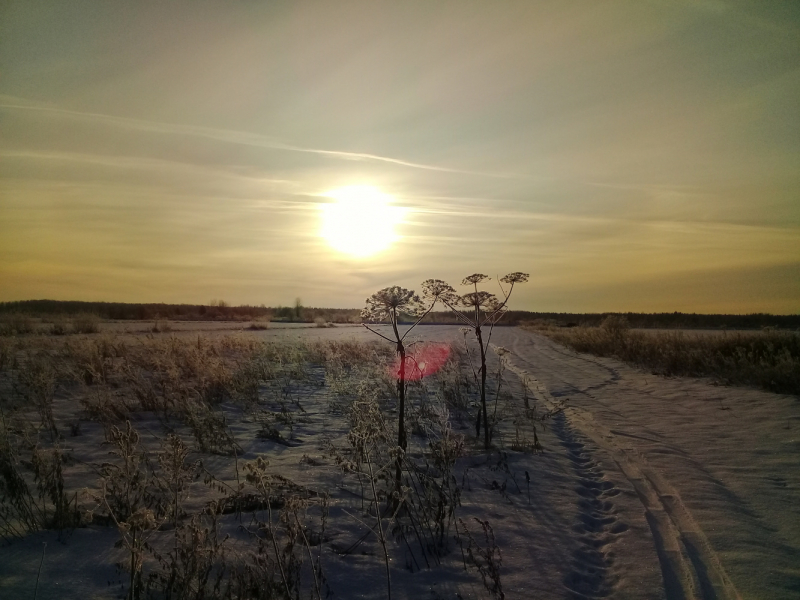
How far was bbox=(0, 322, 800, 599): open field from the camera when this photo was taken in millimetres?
3756

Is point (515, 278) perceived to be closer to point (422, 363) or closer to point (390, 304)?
point (390, 304)

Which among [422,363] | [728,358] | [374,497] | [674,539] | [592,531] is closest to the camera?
[374,497]

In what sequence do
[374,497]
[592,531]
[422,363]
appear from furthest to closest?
1. [422,363]
2. [592,531]
3. [374,497]

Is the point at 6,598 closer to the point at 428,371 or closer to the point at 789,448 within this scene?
the point at 789,448

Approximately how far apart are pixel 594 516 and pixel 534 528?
818 mm

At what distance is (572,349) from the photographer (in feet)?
96.9

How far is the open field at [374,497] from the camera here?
376 cm

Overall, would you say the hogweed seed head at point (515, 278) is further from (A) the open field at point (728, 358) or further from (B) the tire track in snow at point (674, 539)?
(A) the open field at point (728, 358)

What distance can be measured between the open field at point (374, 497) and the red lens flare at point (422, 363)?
74 centimetres

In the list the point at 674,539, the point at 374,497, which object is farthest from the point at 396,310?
the point at 674,539

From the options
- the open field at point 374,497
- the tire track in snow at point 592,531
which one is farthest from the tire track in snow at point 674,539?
the tire track in snow at point 592,531

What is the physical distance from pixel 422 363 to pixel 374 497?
12321 millimetres

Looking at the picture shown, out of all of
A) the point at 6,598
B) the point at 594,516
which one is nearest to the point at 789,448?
the point at 594,516

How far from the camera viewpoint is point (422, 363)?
1612cm
